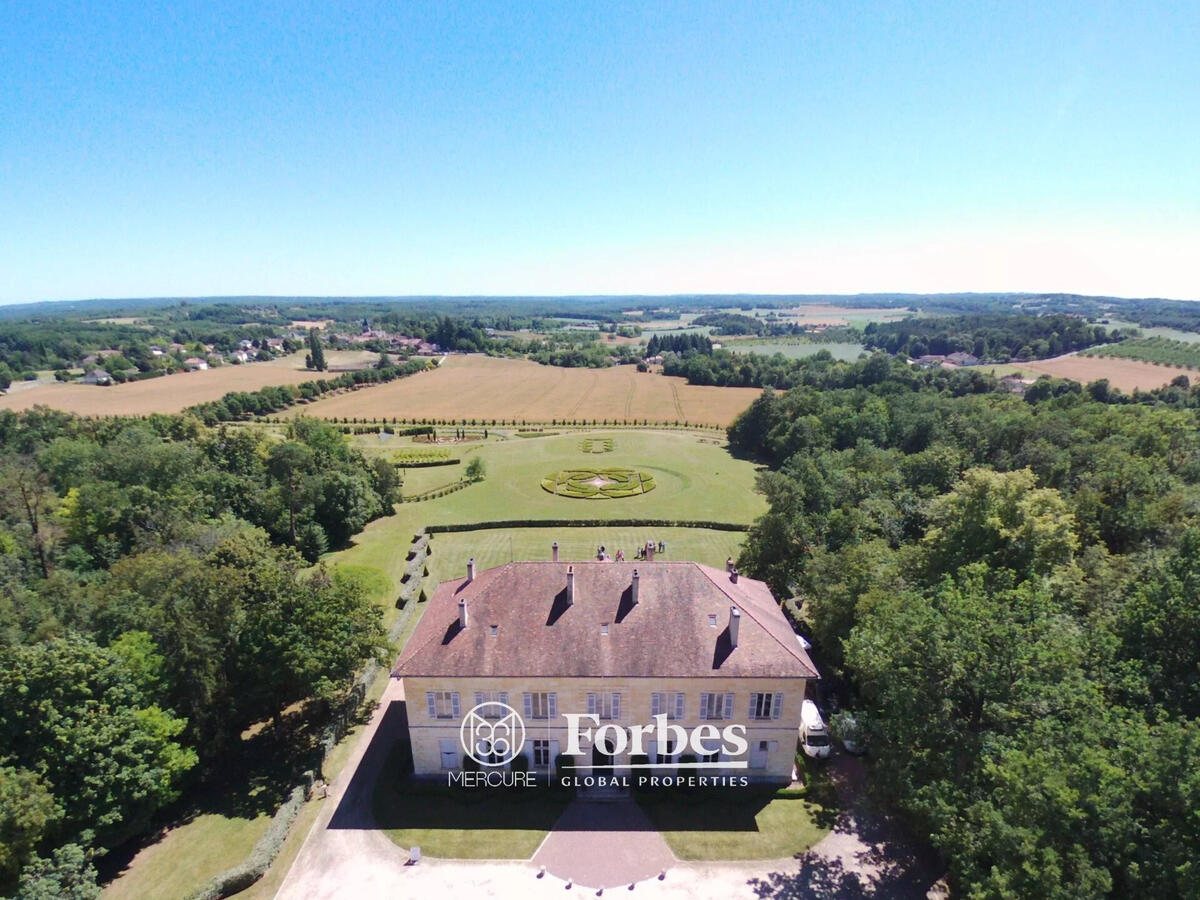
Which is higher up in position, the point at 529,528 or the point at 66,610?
the point at 66,610

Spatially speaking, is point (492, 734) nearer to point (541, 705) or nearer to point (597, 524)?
point (541, 705)

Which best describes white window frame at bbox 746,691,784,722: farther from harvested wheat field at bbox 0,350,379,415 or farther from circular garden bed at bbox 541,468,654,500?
harvested wheat field at bbox 0,350,379,415

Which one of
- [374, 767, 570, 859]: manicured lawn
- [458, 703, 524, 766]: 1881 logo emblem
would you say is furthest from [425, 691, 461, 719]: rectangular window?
[374, 767, 570, 859]: manicured lawn

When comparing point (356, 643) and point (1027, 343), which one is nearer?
point (356, 643)

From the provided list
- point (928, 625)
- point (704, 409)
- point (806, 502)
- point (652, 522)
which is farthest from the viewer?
point (704, 409)

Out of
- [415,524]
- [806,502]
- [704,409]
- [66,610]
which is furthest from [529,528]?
[704,409]

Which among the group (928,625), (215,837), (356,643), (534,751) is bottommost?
(215,837)

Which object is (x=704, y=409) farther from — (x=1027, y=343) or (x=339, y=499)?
(x=1027, y=343)
